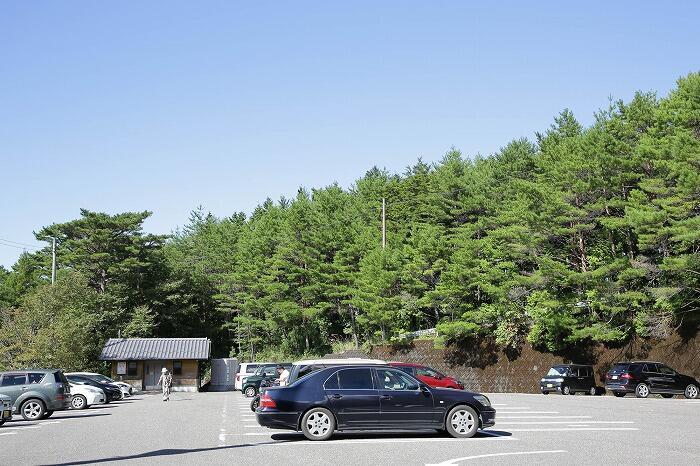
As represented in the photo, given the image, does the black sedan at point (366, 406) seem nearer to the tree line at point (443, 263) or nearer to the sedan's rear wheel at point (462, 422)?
the sedan's rear wheel at point (462, 422)

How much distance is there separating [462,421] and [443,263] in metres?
36.9

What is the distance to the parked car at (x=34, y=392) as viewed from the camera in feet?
78.5

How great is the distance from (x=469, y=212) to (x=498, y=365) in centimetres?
1747

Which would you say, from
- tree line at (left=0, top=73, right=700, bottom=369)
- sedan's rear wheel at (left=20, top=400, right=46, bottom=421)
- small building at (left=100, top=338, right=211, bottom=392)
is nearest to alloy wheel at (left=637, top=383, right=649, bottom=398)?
tree line at (left=0, top=73, right=700, bottom=369)

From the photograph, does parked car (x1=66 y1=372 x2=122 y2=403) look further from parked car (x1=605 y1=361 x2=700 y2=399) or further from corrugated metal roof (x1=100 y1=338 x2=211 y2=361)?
parked car (x1=605 y1=361 x2=700 y2=399)

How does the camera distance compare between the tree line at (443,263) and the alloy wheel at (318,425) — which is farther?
A: the tree line at (443,263)

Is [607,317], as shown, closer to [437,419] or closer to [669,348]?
[669,348]

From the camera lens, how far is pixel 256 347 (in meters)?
77.2

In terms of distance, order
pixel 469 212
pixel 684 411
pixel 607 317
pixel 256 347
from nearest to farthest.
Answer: pixel 684 411 < pixel 607 317 < pixel 469 212 < pixel 256 347

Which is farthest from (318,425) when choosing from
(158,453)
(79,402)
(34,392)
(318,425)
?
(79,402)

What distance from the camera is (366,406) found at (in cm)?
1517

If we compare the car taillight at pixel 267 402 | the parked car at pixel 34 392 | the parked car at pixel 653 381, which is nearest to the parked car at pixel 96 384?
the parked car at pixel 34 392

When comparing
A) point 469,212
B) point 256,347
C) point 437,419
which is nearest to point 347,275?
point 469,212

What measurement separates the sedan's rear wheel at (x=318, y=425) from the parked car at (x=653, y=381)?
22569 mm
